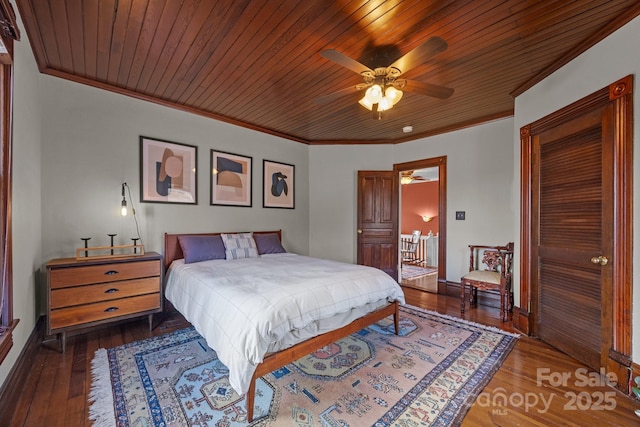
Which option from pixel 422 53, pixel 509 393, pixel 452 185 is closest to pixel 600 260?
pixel 509 393

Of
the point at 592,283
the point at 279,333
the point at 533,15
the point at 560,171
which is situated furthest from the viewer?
the point at 560,171

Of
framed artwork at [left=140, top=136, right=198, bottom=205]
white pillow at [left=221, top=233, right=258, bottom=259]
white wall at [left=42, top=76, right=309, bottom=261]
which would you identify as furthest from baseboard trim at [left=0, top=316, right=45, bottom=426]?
white pillow at [left=221, top=233, right=258, bottom=259]

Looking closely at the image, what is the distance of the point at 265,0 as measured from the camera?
1790 millimetres

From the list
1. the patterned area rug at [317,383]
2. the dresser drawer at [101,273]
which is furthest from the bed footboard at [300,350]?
the dresser drawer at [101,273]

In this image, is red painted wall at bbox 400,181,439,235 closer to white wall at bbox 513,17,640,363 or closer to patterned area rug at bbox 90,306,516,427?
white wall at bbox 513,17,640,363

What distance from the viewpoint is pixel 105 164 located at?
301 centimetres

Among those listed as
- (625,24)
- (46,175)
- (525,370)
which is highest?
(625,24)

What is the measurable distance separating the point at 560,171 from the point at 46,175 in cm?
484

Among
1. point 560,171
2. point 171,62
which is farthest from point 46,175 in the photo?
point 560,171

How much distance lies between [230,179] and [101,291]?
2.04 m

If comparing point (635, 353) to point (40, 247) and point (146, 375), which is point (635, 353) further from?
point (40, 247)

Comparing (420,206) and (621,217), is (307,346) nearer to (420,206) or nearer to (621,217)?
(621,217)

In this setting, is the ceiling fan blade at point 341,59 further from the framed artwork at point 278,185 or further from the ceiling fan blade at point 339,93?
the framed artwork at point 278,185

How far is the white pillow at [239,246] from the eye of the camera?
11.6 ft
